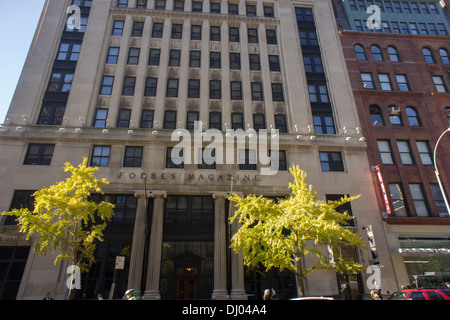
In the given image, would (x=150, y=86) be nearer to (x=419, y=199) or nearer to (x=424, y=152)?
(x=419, y=199)

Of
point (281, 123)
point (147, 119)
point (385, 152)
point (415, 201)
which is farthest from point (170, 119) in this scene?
point (415, 201)

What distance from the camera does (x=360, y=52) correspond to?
34625 mm

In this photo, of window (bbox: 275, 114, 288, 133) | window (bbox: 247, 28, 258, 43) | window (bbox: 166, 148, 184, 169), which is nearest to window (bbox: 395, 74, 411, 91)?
window (bbox: 275, 114, 288, 133)

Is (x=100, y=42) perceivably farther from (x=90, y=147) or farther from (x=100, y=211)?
(x=100, y=211)

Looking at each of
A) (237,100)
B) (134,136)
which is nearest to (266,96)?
(237,100)

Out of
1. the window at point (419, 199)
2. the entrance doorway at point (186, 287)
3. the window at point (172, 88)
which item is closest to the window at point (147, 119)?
the window at point (172, 88)

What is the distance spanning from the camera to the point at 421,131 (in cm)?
2984

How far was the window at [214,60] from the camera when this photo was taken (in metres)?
32.6

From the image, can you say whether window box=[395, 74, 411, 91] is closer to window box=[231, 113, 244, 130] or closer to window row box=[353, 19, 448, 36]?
window row box=[353, 19, 448, 36]

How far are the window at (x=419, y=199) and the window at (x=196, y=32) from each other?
2989 cm

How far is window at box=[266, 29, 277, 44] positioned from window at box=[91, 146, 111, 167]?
24.2 meters

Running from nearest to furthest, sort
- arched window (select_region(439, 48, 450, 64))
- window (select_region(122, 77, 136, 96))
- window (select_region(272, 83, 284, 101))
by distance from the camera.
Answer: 1. window (select_region(122, 77, 136, 96))
2. window (select_region(272, 83, 284, 101))
3. arched window (select_region(439, 48, 450, 64))

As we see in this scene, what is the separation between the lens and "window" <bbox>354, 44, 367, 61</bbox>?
1348 inches

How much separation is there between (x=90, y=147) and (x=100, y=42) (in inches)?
543
